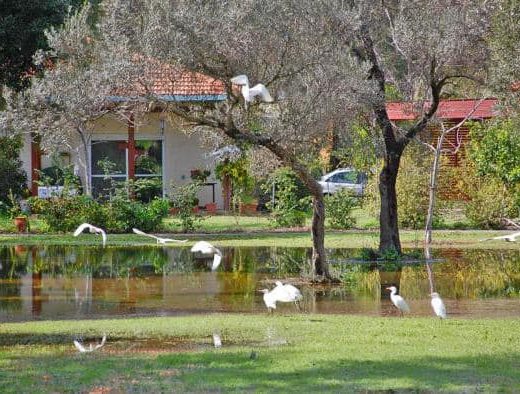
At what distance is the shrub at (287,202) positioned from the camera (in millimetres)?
31094

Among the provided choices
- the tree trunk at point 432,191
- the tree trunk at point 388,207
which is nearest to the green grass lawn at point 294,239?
the tree trunk at point 432,191

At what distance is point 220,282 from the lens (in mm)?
20453

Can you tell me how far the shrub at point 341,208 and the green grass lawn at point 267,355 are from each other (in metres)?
15.8

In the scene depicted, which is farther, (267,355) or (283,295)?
(283,295)

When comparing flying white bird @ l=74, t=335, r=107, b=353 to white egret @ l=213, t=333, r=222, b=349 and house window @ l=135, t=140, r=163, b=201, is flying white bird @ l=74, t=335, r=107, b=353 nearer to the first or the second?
white egret @ l=213, t=333, r=222, b=349

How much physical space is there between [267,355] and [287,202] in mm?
19947

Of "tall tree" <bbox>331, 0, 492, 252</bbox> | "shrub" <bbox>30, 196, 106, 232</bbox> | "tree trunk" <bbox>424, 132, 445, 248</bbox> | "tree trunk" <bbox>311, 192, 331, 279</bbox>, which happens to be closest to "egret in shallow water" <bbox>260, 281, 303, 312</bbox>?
"tree trunk" <bbox>311, 192, 331, 279</bbox>

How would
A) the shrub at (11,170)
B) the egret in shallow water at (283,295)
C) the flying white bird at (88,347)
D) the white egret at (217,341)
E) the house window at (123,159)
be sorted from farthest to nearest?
the house window at (123,159) → the shrub at (11,170) → the egret in shallow water at (283,295) → the white egret at (217,341) → the flying white bird at (88,347)

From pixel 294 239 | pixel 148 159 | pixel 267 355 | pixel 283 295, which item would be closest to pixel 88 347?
pixel 267 355

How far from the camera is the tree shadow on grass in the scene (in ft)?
32.1

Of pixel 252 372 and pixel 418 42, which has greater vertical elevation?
pixel 418 42

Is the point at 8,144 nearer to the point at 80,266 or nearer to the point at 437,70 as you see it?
the point at 80,266

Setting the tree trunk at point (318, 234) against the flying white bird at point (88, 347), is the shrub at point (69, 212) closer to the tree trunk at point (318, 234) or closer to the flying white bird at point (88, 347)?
the tree trunk at point (318, 234)

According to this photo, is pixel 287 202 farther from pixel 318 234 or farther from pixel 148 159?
pixel 318 234
